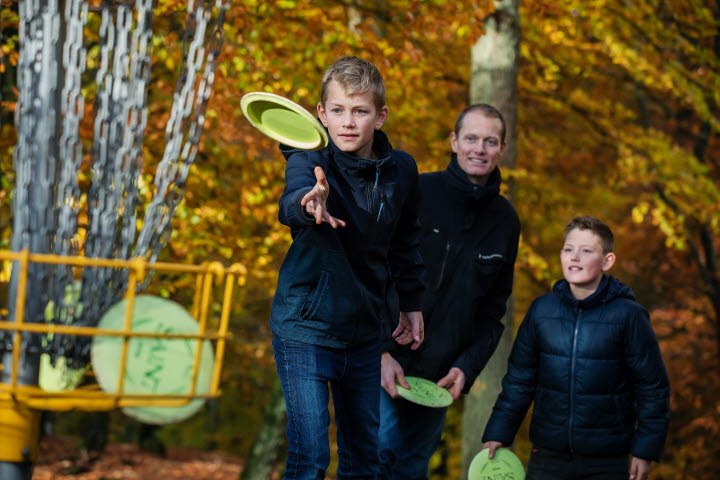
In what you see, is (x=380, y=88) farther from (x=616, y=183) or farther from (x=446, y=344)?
(x=616, y=183)

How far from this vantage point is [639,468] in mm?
4195

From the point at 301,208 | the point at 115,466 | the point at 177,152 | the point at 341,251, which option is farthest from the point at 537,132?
the point at 177,152

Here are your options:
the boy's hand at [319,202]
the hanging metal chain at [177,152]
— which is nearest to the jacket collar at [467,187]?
the boy's hand at [319,202]

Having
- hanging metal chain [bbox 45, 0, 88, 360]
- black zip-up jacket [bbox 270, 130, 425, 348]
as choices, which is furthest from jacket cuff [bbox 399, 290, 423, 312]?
hanging metal chain [bbox 45, 0, 88, 360]

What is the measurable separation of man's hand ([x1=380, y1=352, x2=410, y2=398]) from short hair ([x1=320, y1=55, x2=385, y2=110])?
1321 mm

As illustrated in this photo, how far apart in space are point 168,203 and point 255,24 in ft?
19.9

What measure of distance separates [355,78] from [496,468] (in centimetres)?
209

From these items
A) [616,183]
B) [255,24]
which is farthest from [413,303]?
[616,183]

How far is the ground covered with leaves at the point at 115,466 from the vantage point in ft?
39.6

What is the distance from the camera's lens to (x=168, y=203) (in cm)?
258

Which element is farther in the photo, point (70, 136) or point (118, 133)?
point (118, 133)

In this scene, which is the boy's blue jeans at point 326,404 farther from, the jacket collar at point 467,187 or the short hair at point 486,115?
the short hair at point 486,115

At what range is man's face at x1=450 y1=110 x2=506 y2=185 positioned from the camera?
4527 millimetres

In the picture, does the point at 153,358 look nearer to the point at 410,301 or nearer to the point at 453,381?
the point at 410,301
